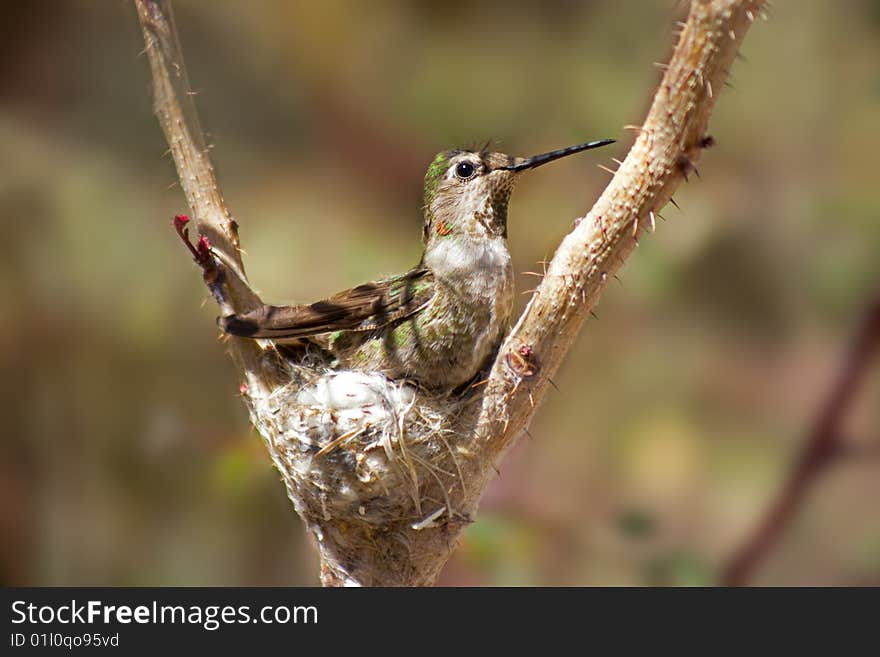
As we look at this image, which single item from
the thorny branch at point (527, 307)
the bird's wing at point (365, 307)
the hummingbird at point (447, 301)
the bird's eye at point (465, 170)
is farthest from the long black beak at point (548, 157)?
the thorny branch at point (527, 307)

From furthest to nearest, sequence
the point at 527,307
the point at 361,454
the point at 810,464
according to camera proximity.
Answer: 1. the point at 810,464
2. the point at 361,454
3. the point at 527,307

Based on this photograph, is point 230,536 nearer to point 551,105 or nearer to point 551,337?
point 551,105

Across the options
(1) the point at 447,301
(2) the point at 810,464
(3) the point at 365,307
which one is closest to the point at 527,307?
(1) the point at 447,301

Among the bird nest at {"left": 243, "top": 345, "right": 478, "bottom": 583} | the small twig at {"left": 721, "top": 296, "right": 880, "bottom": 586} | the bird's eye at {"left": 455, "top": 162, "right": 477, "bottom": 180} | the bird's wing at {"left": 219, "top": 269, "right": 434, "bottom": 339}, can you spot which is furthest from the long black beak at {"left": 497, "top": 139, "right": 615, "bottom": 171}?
the small twig at {"left": 721, "top": 296, "right": 880, "bottom": 586}

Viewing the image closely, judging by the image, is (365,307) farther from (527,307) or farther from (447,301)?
(527,307)

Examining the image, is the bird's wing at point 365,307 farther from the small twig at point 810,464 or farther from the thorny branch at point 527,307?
the small twig at point 810,464

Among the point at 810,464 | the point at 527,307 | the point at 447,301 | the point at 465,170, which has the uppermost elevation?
the point at 465,170

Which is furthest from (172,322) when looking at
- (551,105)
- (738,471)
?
(738,471)
